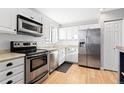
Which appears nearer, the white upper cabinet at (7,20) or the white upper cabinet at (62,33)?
the white upper cabinet at (7,20)

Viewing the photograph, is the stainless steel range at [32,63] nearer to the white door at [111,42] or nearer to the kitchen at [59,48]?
the kitchen at [59,48]

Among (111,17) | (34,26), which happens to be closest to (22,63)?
(34,26)

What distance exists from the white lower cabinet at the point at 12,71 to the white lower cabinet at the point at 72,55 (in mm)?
3154

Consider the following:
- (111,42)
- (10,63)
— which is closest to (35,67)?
(10,63)

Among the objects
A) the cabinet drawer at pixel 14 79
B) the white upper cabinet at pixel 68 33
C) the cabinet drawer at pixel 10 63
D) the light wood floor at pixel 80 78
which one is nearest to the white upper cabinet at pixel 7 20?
the cabinet drawer at pixel 10 63

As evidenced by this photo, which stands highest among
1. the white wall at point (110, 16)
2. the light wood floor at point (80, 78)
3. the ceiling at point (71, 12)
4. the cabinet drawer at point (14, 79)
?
the ceiling at point (71, 12)

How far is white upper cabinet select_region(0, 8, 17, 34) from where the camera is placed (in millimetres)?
1569

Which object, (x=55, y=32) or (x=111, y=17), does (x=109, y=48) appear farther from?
(x=55, y=32)

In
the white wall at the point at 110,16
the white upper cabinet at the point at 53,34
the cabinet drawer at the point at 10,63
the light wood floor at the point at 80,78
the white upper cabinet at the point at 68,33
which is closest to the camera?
the cabinet drawer at the point at 10,63

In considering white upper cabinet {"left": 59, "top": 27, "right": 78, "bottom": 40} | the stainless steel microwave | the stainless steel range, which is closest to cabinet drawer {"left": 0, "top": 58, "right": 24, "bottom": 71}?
the stainless steel range

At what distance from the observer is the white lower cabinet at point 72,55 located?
4.46m

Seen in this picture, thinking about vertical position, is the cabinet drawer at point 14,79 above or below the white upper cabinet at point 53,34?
below

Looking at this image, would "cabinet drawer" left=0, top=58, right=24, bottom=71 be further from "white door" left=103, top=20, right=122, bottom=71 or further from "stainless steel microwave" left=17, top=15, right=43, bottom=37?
"white door" left=103, top=20, right=122, bottom=71

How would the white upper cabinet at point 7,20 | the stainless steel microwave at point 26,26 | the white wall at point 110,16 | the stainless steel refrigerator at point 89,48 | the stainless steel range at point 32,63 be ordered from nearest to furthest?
the white upper cabinet at point 7,20, the stainless steel range at point 32,63, the stainless steel microwave at point 26,26, the white wall at point 110,16, the stainless steel refrigerator at point 89,48
